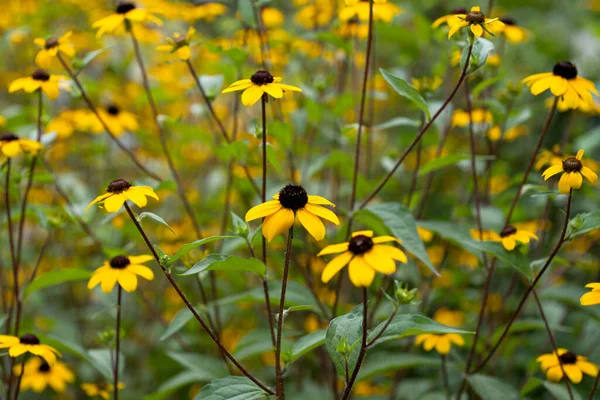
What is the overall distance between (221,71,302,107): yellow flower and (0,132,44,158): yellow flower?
2.02 feet

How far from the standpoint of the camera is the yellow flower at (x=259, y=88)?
3.49 feet

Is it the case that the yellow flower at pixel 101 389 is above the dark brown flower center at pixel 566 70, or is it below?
below

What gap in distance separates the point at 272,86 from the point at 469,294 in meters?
1.27

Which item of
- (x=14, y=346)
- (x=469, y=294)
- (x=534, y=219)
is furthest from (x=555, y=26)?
(x=14, y=346)

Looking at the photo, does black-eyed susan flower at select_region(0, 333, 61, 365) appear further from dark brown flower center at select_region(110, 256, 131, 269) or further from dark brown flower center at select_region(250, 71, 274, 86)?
dark brown flower center at select_region(250, 71, 274, 86)

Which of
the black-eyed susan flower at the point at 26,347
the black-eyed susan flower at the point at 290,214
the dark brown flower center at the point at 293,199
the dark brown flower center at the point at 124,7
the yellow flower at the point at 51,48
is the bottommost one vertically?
the black-eyed susan flower at the point at 26,347

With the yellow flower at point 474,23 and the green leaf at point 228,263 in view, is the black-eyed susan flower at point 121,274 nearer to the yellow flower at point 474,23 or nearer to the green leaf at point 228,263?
the green leaf at point 228,263

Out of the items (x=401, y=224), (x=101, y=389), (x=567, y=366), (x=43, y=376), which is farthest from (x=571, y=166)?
(x=43, y=376)

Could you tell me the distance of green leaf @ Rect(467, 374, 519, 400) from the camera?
1.36 meters

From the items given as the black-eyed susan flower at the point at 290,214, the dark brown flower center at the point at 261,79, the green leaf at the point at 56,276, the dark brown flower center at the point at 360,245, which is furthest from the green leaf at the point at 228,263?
the green leaf at the point at 56,276

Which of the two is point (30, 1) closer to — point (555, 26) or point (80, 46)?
point (80, 46)

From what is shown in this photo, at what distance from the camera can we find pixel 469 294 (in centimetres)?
207

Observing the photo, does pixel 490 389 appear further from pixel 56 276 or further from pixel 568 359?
pixel 56 276

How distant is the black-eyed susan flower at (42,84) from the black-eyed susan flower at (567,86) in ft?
3.71
